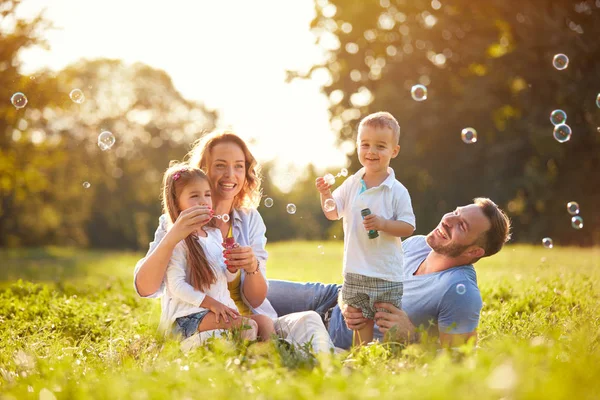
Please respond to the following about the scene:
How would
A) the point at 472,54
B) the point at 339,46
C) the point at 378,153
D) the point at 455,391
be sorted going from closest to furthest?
the point at 455,391, the point at 378,153, the point at 472,54, the point at 339,46

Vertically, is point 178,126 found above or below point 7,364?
above

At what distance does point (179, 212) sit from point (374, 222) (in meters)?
1.21

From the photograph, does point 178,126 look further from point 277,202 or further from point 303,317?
point 303,317

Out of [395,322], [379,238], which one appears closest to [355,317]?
[395,322]

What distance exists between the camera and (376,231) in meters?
3.87

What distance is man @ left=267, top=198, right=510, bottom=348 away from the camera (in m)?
3.83

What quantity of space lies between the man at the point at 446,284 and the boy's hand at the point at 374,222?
50 cm

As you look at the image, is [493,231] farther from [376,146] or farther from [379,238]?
[376,146]

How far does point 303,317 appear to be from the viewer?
4.02 meters

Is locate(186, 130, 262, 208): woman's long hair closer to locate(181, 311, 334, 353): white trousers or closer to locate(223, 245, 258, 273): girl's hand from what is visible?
locate(223, 245, 258, 273): girl's hand

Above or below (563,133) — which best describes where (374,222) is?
below

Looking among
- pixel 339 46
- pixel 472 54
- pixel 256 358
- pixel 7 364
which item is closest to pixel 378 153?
pixel 256 358

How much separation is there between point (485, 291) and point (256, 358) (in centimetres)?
333

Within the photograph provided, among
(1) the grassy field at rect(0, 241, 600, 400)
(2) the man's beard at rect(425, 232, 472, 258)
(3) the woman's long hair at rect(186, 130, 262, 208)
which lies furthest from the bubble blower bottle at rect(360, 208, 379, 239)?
(3) the woman's long hair at rect(186, 130, 262, 208)
